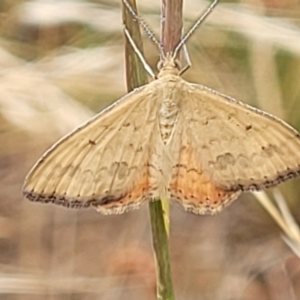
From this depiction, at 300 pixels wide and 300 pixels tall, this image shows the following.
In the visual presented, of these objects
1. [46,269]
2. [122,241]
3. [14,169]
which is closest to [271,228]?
[122,241]

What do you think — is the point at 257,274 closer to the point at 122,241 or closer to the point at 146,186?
the point at 122,241

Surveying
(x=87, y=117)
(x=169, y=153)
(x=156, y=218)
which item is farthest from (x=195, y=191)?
(x=87, y=117)

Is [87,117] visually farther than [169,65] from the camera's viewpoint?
Yes

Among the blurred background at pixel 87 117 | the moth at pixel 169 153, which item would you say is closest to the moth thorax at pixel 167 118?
the moth at pixel 169 153

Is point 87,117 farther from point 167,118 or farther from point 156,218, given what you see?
point 156,218

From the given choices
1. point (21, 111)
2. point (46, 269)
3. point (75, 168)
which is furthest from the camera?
point (46, 269)

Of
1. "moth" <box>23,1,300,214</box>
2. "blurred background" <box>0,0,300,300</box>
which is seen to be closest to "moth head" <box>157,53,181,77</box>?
"moth" <box>23,1,300,214</box>

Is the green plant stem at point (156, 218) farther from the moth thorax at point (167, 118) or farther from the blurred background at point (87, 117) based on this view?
the blurred background at point (87, 117)
